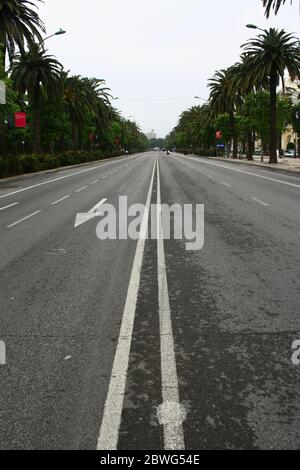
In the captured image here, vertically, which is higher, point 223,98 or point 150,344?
point 223,98

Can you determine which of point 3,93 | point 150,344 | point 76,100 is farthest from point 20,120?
point 150,344

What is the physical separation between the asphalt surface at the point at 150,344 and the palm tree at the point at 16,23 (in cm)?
2490

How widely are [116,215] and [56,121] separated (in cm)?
4102

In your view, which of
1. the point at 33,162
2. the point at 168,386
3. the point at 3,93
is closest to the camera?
the point at 168,386

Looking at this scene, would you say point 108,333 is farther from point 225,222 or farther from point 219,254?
point 225,222

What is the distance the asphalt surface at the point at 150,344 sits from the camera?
121 inches

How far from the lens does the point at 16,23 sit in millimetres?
30484

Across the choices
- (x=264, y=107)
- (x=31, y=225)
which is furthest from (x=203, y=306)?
(x=264, y=107)

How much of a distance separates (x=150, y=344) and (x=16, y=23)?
3139cm

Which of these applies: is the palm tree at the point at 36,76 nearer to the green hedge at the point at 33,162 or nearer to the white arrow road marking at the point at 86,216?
the green hedge at the point at 33,162

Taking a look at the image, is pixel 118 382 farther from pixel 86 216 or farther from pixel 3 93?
pixel 3 93

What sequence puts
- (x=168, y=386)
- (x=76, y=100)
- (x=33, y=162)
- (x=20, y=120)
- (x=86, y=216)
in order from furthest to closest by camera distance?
(x=76, y=100) → (x=33, y=162) → (x=20, y=120) → (x=86, y=216) → (x=168, y=386)

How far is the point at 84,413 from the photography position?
3.22 metres

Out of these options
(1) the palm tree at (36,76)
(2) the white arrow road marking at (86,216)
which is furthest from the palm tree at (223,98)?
(2) the white arrow road marking at (86,216)
